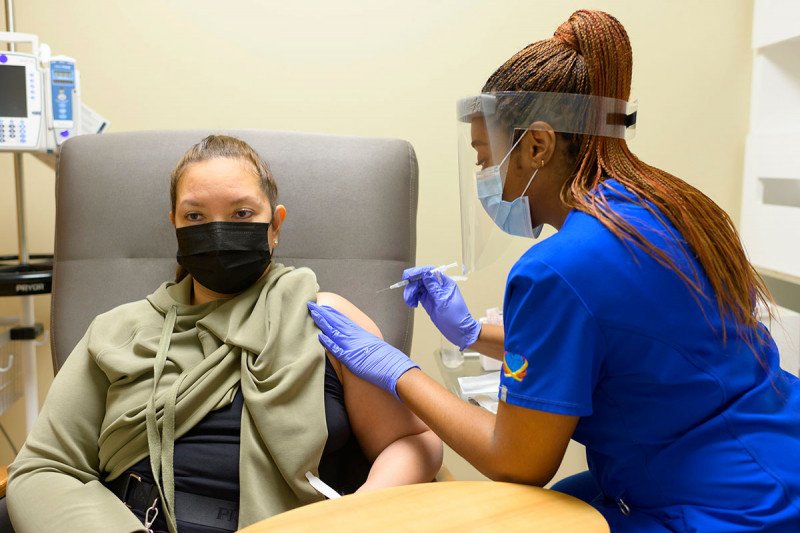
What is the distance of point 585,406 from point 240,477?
26.0 inches

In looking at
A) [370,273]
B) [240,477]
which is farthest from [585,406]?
[370,273]

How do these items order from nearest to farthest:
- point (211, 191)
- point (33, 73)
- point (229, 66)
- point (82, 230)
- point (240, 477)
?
point (240, 477)
point (211, 191)
point (82, 230)
point (33, 73)
point (229, 66)

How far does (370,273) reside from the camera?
70.1 inches

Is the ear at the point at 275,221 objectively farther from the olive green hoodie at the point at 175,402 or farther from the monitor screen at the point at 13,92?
the monitor screen at the point at 13,92

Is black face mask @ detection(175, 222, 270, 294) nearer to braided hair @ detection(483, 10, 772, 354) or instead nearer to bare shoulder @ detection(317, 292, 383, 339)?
bare shoulder @ detection(317, 292, 383, 339)

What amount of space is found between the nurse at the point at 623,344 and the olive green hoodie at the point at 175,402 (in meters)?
0.28

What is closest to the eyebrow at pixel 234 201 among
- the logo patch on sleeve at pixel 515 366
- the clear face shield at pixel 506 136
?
the clear face shield at pixel 506 136

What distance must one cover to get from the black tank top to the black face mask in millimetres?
243

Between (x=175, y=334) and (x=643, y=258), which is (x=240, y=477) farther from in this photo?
(x=643, y=258)

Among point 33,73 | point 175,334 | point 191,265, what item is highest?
point 33,73

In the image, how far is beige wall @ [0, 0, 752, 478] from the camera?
240 cm

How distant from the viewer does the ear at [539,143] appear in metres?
1.23

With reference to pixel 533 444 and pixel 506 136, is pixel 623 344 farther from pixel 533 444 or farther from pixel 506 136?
pixel 506 136

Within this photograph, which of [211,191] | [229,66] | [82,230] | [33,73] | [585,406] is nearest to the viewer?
[585,406]
